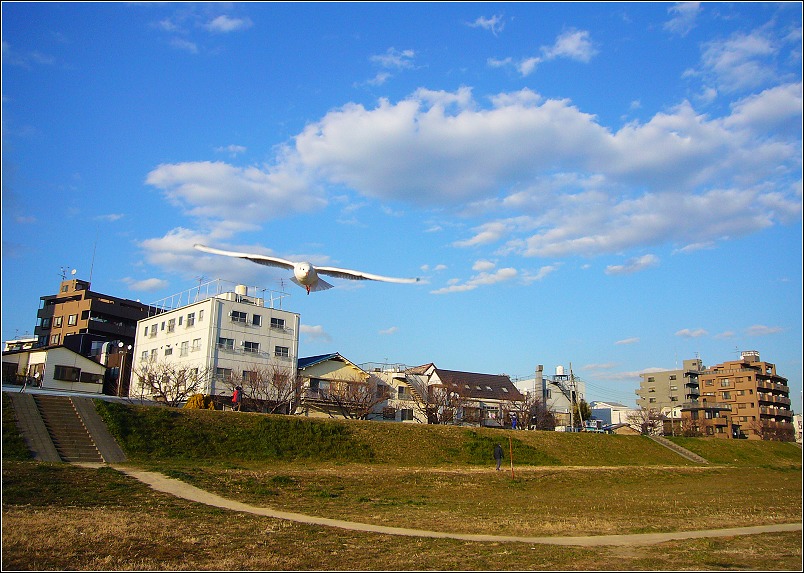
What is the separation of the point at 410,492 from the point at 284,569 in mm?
14241

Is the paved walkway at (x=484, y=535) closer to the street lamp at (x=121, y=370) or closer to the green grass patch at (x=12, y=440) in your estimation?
the green grass patch at (x=12, y=440)

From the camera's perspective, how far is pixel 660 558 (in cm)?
1055

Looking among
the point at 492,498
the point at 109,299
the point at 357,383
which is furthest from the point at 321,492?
the point at 109,299

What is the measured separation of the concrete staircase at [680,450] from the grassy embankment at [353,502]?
1021 cm

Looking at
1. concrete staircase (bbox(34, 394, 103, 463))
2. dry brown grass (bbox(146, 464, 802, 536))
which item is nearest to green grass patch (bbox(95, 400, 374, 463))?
concrete staircase (bbox(34, 394, 103, 463))

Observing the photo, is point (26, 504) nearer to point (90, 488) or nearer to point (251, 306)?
point (90, 488)

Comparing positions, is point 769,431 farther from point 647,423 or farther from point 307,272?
point 307,272

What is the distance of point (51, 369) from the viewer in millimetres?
50719

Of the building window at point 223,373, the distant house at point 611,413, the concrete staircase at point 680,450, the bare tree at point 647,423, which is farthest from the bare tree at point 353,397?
the distant house at point 611,413

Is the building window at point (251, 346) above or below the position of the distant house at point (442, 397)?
above

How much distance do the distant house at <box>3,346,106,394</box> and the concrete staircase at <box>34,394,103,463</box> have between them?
20.0 meters

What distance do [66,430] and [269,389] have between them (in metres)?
24.2

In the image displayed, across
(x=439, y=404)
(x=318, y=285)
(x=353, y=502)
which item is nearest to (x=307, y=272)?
(x=318, y=285)

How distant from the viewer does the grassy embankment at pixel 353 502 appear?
10.4 meters
